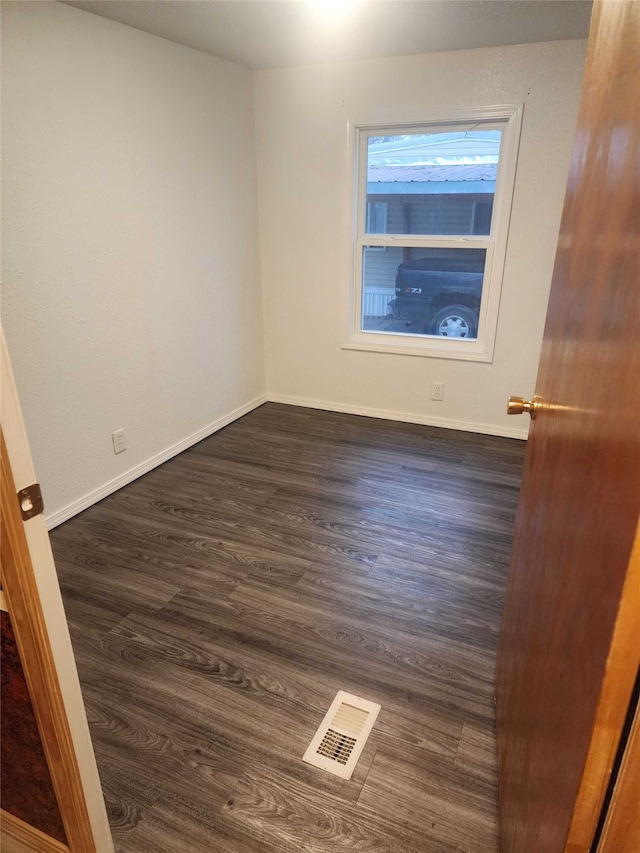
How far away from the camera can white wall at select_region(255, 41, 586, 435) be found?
2918mm

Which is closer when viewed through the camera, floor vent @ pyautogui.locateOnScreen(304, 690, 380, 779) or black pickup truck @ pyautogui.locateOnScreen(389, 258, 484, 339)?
floor vent @ pyautogui.locateOnScreen(304, 690, 380, 779)

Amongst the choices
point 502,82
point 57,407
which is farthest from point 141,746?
point 502,82

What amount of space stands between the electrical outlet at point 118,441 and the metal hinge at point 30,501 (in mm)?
2064

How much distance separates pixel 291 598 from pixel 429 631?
1.76 feet

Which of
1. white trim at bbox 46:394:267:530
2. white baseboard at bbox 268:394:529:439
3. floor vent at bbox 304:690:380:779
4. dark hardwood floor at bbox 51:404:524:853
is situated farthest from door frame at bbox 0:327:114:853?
white baseboard at bbox 268:394:529:439

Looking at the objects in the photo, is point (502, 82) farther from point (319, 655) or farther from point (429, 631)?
point (319, 655)

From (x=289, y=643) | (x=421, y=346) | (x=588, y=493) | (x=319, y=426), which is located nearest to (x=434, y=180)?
(x=421, y=346)

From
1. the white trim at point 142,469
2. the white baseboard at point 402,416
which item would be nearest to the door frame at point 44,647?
the white trim at point 142,469

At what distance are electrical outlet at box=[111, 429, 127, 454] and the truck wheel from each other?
83.8 inches

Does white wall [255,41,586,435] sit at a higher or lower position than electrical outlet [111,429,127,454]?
higher

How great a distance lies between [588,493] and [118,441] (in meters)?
→ 2.59

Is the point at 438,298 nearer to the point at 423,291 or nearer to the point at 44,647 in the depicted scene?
the point at 423,291

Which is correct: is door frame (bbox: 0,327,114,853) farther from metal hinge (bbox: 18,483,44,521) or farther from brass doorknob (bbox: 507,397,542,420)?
brass doorknob (bbox: 507,397,542,420)

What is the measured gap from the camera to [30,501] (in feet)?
2.80
